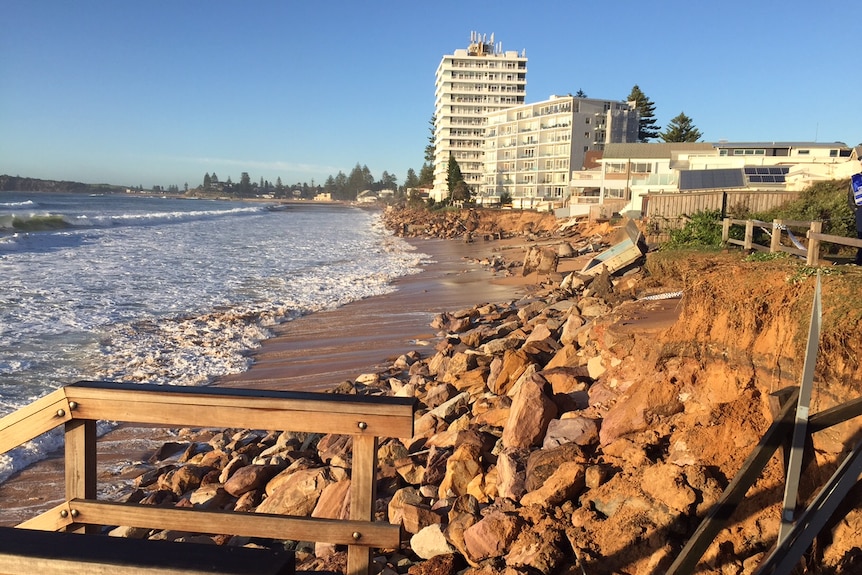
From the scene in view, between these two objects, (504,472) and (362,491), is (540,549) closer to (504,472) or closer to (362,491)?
(504,472)

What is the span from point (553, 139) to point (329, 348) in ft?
244

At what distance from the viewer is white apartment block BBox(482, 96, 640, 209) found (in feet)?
261

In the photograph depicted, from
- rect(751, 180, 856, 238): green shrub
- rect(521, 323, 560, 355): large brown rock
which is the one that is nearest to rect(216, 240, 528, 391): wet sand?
rect(521, 323, 560, 355): large brown rock

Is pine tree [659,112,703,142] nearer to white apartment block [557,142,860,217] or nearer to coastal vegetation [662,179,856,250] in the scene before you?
white apartment block [557,142,860,217]

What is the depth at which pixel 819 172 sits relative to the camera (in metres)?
21.3

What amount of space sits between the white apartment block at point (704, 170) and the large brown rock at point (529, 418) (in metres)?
16.4

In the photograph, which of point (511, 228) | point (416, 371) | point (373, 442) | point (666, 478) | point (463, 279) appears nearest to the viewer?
point (373, 442)

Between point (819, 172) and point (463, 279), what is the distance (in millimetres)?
12300

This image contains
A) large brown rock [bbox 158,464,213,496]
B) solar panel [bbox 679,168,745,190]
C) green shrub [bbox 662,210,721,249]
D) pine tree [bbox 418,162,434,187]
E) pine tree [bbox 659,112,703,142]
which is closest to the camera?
large brown rock [bbox 158,464,213,496]

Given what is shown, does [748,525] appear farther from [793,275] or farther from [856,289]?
[793,275]

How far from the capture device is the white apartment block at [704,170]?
22500 mm

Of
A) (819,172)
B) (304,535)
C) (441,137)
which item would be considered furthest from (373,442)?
(441,137)

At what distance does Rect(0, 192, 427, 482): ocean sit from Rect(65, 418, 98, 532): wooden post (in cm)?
579

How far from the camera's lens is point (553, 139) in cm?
8219
